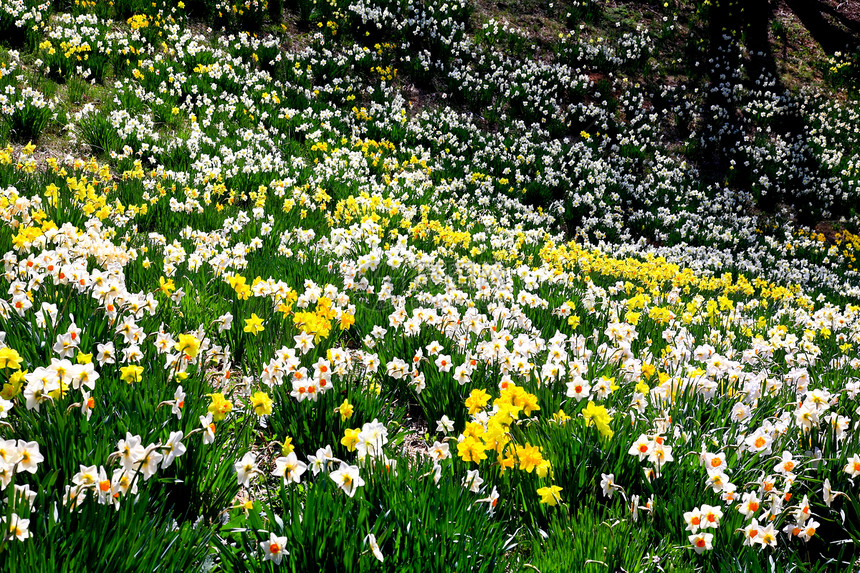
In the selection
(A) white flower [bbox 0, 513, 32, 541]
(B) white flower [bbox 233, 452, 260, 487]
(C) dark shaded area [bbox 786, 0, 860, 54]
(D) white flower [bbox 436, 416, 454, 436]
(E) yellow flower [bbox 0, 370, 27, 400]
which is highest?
(C) dark shaded area [bbox 786, 0, 860, 54]

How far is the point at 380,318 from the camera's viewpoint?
337cm

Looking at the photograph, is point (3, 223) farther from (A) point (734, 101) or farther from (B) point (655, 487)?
(A) point (734, 101)

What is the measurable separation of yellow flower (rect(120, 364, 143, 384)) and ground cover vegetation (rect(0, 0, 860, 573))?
0.01 metres

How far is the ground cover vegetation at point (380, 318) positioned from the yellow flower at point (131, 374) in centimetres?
1

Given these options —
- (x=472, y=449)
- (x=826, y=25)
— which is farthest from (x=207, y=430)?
(x=826, y=25)

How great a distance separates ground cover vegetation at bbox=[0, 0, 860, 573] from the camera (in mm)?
1589

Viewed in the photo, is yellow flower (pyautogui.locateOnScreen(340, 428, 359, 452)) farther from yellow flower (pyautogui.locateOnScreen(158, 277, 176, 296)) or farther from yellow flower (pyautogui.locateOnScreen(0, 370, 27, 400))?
yellow flower (pyautogui.locateOnScreen(158, 277, 176, 296))

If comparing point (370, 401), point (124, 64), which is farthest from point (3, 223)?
point (124, 64)

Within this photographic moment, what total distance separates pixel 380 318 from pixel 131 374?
169 cm

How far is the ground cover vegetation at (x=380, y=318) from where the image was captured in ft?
5.21

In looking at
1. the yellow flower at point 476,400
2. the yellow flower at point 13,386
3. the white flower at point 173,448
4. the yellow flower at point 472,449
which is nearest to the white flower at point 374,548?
the yellow flower at point 472,449

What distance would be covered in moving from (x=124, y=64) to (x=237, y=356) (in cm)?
724

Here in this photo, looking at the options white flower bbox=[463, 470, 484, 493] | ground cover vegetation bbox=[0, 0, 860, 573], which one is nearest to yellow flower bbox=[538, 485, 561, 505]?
ground cover vegetation bbox=[0, 0, 860, 573]

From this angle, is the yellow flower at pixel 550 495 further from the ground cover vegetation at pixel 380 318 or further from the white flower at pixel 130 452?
the white flower at pixel 130 452
